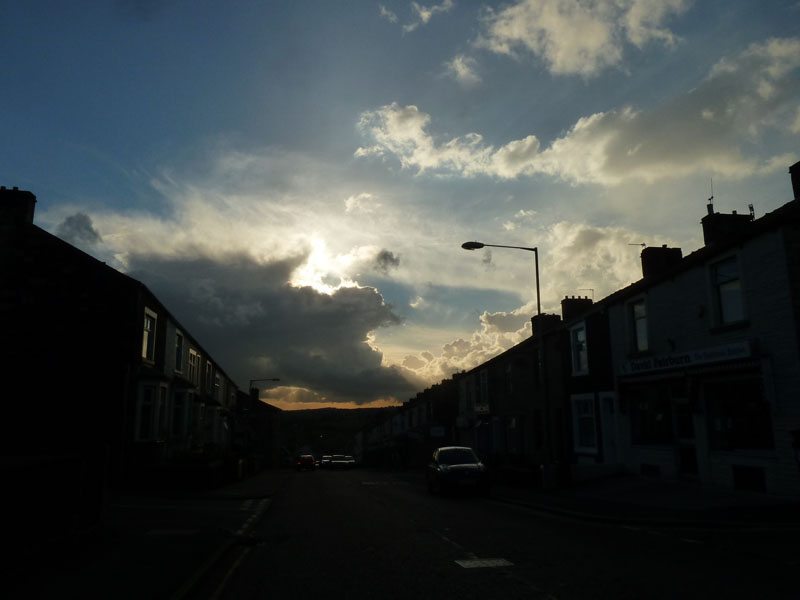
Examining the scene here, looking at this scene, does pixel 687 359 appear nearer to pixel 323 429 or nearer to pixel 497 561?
pixel 497 561

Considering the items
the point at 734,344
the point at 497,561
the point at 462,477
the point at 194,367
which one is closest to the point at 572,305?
the point at 462,477

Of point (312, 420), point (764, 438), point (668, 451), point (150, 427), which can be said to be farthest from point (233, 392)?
point (312, 420)

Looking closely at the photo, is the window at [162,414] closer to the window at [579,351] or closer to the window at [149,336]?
the window at [149,336]

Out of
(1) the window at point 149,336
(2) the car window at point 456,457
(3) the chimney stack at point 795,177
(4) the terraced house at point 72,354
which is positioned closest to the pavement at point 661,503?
(2) the car window at point 456,457

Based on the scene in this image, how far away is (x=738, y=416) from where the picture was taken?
17.6 m

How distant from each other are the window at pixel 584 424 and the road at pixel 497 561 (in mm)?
11403

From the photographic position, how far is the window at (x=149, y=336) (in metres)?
26.8

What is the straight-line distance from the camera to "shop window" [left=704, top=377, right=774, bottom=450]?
16.5m

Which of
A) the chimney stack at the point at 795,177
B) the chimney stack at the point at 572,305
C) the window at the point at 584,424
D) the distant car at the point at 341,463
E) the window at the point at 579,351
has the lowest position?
the distant car at the point at 341,463

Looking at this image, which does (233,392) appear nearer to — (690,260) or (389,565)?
(690,260)

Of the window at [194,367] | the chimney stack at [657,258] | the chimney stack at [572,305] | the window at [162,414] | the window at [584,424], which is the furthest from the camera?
the window at [194,367]

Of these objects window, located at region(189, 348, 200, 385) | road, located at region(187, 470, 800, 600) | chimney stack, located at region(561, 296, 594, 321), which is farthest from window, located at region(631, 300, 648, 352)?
window, located at region(189, 348, 200, 385)

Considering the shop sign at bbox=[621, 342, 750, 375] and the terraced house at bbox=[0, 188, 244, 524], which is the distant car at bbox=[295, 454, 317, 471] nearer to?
the terraced house at bbox=[0, 188, 244, 524]

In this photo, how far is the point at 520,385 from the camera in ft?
112
